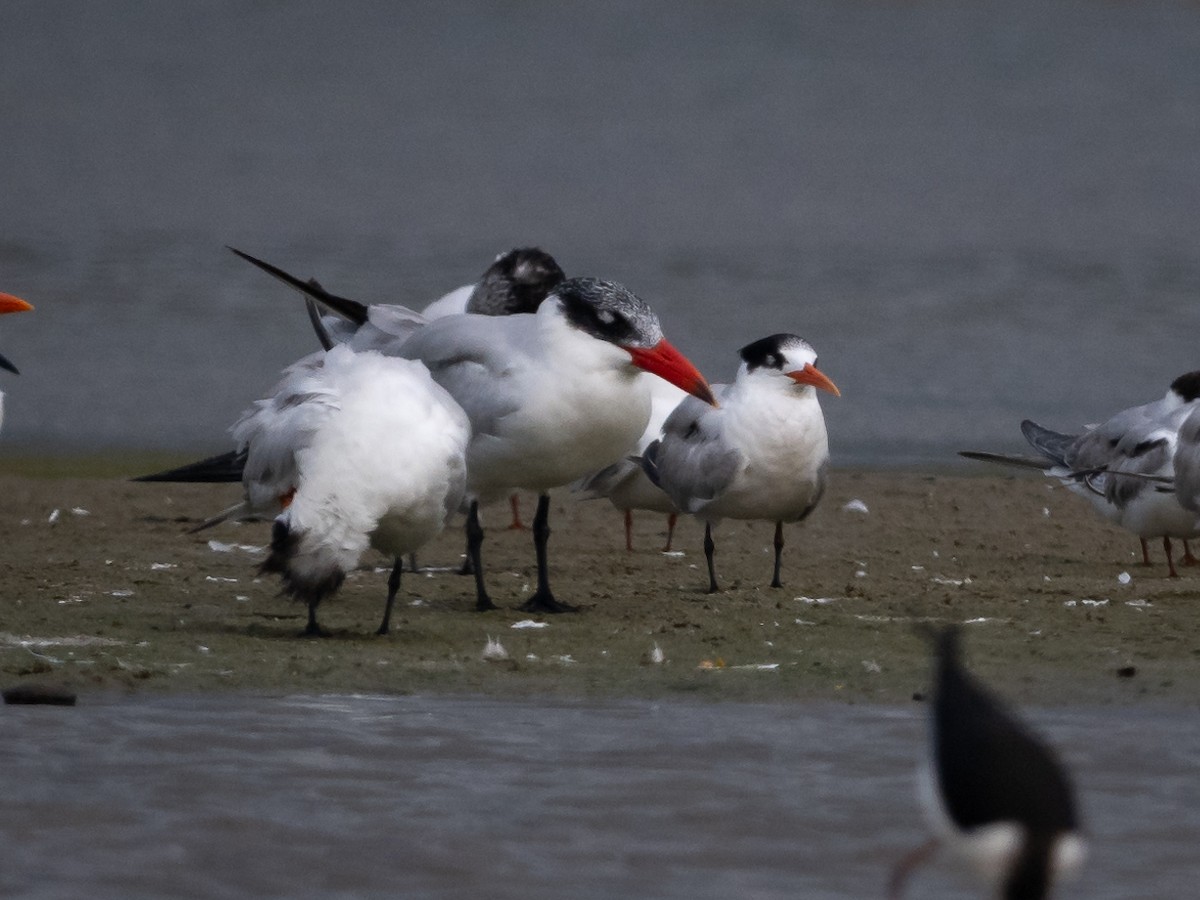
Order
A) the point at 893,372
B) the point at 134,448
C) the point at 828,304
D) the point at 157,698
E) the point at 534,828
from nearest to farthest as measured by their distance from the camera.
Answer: the point at 534,828 → the point at 157,698 → the point at 134,448 → the point at 893,372 → the point at 828,304

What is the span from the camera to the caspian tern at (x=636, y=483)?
8.20 metres

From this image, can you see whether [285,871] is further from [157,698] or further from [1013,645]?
[1013,645]

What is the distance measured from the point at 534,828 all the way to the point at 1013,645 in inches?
91.3

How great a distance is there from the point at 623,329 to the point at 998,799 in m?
3.92

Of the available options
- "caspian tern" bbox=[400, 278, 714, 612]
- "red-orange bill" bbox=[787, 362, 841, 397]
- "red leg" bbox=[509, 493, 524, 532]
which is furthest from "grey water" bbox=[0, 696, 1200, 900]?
"red leg" bbox=[509, 493, 524, 532]

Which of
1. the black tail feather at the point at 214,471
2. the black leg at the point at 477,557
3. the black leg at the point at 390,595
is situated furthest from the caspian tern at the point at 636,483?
the black leg at the point at 390,595

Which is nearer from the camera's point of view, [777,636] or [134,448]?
[777,636]

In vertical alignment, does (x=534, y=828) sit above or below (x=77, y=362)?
below

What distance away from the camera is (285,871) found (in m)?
3.96

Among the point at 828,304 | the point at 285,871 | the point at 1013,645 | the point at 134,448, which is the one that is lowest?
the point at 285,871

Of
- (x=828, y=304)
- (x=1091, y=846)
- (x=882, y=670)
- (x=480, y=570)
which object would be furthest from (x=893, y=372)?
(x=1091, y=846)

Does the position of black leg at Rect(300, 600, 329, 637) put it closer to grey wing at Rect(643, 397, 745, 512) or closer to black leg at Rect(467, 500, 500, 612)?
black leg at Rect(467, 500, 500, 612)

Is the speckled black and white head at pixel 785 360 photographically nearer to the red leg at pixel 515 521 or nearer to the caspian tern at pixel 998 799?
the red leg at pixel 515 521

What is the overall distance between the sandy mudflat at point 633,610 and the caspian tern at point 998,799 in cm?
235
